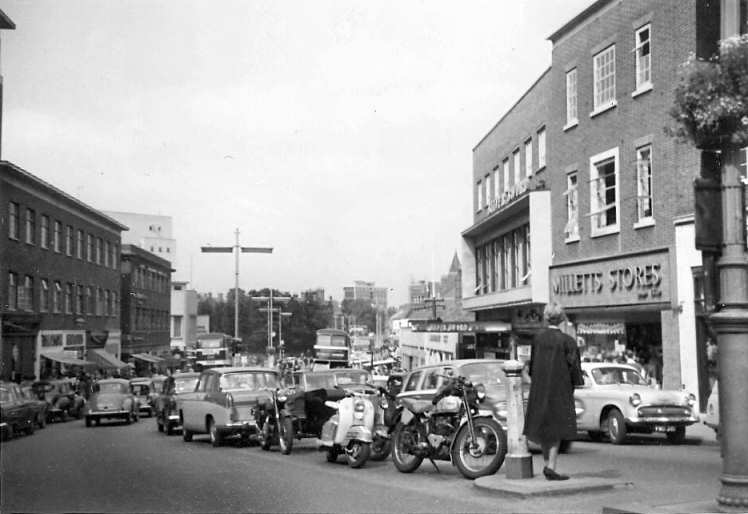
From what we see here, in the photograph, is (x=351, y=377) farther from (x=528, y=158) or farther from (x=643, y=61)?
(x=528, y=158)

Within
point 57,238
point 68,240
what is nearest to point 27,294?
point 57,238

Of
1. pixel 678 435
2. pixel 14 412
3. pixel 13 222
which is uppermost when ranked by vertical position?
pixel 13 222

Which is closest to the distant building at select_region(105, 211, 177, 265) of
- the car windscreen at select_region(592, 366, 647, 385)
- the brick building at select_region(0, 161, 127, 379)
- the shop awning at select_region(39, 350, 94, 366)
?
the brick building at select_region(0, 161, 127, 379)

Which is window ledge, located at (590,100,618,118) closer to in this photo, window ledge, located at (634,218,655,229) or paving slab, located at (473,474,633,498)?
window ledge, located at (634,218,655,229)

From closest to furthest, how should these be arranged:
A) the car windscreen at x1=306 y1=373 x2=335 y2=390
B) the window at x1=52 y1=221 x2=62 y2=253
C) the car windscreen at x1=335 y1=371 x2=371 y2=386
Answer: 1. the car windscreen at x1=306 y1=373 x2=335 y2=390
2. the car windscreen at x1=335 y1=371 x2=371 y2=386
3. the window at x1=52 y1=221 x2=62 y2=253

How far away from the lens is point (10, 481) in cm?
1238

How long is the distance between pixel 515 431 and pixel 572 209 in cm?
1970

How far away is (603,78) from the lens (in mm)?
26812

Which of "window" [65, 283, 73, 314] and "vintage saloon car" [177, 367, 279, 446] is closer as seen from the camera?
"vintage saloon car" [177, 367, 279, 446]

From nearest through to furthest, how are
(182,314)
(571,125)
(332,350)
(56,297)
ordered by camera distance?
1. (571,125)
2. (56,297)
3. (332,350)
4. (182,314)

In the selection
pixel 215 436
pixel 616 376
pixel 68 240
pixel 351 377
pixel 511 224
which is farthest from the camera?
pixel 68 240

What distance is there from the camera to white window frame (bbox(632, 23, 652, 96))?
24.1 m

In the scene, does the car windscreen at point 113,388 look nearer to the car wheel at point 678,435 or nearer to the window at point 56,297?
the window at point 56,297

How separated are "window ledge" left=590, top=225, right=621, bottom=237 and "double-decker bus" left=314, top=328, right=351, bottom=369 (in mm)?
36322
